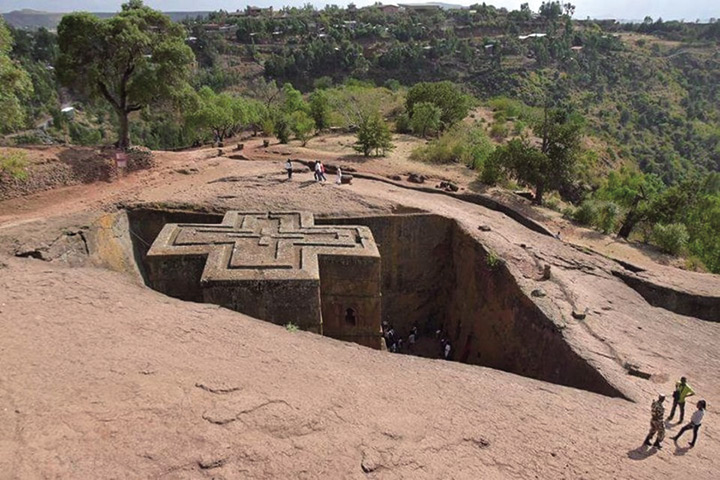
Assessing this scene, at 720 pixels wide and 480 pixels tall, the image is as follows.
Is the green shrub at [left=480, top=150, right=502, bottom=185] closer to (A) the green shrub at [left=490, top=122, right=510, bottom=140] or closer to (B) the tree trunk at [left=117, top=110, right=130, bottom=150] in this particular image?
(A) the green shrub at [left=490, top=122, right=510, bottom=140]

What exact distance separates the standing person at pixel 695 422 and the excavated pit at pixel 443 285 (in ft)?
13.0

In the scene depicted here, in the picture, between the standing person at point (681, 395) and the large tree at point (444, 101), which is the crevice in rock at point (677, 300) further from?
the large tree at point (444, 101)

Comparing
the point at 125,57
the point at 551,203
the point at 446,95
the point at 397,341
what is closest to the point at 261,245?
the point at 397,341

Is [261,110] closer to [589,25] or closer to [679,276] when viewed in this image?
[679,276]

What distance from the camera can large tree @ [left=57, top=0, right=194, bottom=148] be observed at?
18766 mm

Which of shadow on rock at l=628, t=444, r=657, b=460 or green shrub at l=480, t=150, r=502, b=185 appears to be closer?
shadow on rock at l=628, t=444, r=657, b=460

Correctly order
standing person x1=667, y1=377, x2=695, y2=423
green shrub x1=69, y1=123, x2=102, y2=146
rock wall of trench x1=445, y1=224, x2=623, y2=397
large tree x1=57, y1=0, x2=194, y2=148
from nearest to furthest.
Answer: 1. standing person x1=667, y1=377, x2=695, y2=423
2. rock wall of trench x1=445, y1=224, x2=623, y2=397
3. large tree x1=57, y1=0, x2=194, y2=148
4. green shrub x1=69, y1=123, x2=102, y2=146

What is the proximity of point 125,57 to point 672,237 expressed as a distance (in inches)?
848

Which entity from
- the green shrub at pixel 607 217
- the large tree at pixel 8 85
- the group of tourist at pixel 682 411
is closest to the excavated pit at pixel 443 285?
the group of tourist at pixel 682 411

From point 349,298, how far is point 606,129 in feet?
180

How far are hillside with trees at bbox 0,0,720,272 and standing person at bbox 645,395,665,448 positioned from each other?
13.7 m

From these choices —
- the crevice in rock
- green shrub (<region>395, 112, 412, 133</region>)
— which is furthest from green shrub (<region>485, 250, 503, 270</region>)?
green shrub (<region>395, 112, 412, 133</region>)

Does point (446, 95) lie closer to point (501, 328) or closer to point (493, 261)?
point (493, 261)

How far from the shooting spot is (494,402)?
777 centimetres
